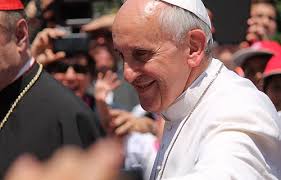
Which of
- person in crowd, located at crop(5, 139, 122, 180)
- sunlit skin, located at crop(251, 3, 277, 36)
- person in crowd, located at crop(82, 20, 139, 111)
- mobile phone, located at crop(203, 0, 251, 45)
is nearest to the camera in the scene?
person in crowd, located at crop(5, 139, 122, 180)

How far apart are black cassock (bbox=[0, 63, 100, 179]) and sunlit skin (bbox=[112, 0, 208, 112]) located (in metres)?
1.32

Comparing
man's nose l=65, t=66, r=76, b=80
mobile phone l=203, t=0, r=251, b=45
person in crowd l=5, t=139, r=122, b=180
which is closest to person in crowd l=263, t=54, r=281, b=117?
mobile phone l=203, t=0, r=251, b=45

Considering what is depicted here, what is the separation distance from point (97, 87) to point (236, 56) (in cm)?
104

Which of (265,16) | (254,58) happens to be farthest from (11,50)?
(265,16)

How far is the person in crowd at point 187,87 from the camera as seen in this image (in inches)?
89.7

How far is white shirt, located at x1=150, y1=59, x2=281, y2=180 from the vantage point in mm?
2109

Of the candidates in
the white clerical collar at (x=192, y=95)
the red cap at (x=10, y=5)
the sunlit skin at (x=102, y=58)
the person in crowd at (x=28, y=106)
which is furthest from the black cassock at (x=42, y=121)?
the sunlit skin at (x=102, y=58)

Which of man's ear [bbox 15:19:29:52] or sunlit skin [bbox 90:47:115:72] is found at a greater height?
man's ear [bbox 15:19:29:52]

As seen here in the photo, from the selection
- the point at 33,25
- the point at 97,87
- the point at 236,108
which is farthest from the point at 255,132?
the point at 33,25

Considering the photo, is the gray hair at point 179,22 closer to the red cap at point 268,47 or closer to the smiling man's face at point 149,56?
the smiling man's face at point 149,56

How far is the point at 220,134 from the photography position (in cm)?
224

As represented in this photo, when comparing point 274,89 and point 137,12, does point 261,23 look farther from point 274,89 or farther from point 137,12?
point 137,12

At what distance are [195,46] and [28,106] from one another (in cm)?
176

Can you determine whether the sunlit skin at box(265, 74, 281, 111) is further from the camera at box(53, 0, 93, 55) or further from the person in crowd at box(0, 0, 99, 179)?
the camera at box(53, 0, 93, 55)
